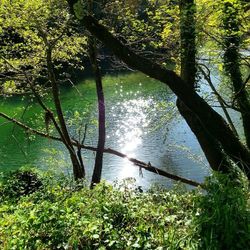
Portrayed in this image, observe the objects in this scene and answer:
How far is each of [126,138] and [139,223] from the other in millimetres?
21396

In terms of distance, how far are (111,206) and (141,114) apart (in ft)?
82.2

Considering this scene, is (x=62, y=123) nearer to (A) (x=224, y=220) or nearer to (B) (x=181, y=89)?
(B) (x=181, y=89)

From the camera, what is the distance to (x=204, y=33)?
9180 mm

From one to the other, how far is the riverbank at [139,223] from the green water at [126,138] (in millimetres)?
8907

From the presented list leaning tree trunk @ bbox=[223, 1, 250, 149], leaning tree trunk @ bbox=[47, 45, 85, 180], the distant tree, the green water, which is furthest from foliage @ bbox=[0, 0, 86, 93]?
leaning tree trunk @ bbox=[223, 1, 250, 149]

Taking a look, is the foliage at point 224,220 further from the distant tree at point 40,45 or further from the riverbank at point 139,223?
the distant tree at point 40,45

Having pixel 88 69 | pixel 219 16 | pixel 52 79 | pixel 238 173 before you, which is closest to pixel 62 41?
pixel 52 79

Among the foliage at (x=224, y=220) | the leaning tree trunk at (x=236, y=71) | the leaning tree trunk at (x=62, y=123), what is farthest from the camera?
the leaning tree trunk at (x=62, y=123)

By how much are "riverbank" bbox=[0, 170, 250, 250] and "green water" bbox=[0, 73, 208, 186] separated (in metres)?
8.91

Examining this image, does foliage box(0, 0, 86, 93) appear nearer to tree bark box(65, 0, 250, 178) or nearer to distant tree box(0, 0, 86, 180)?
distant tree box(0, 0, 86, 180)

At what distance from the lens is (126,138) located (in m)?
25.9

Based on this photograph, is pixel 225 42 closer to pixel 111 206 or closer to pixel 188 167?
pixel 111 206

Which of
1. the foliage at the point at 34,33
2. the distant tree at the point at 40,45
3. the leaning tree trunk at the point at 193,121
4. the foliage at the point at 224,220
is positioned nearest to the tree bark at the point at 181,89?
the leaning tree trunk at the point at 193,121

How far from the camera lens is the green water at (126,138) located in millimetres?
18270
